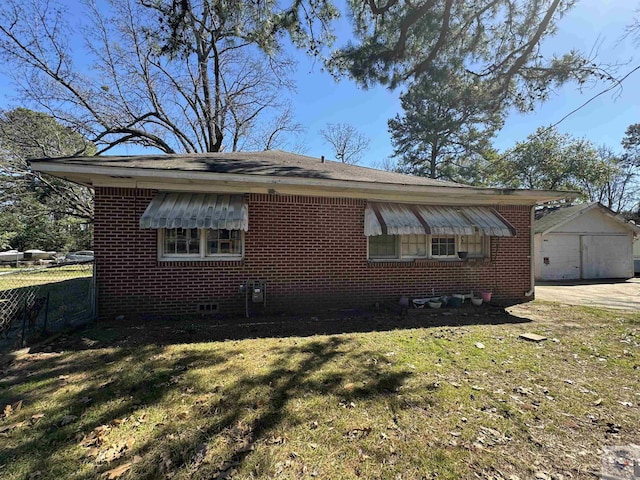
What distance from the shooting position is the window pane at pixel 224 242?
7320 mm

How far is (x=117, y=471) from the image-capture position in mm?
2385

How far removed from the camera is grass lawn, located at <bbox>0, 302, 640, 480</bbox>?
98.3 inches

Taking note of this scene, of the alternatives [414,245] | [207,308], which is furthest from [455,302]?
[207,308]

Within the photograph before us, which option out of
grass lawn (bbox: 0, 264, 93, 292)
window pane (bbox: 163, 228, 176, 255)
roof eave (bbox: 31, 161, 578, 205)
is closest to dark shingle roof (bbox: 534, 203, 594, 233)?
roof eave (bbox: 31, 161, 578, 205)

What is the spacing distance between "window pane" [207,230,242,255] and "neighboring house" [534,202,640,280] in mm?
15182

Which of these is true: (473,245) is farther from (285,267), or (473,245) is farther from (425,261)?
(285,267)

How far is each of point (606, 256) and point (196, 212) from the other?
2044 centimetres

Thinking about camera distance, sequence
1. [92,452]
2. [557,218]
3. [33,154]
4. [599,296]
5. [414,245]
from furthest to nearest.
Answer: [557,218], [33,154], [599,296], [414,245], [92,452]

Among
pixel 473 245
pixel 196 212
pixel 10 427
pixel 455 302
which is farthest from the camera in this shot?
pixel 473 245

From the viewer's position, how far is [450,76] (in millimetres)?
9062

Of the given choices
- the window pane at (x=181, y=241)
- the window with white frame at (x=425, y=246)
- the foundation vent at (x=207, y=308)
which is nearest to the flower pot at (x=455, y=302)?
the window with white frame at (x=425, y=246)

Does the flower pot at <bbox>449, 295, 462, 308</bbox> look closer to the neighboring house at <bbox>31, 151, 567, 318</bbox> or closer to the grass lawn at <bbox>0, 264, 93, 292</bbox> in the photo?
the neighboring house at <bbox>31, 151, 567, 318</bbox>

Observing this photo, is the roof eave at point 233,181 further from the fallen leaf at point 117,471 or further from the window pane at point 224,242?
the fallen leaf at point 117,471

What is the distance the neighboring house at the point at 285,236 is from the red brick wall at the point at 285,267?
0.08 feet
